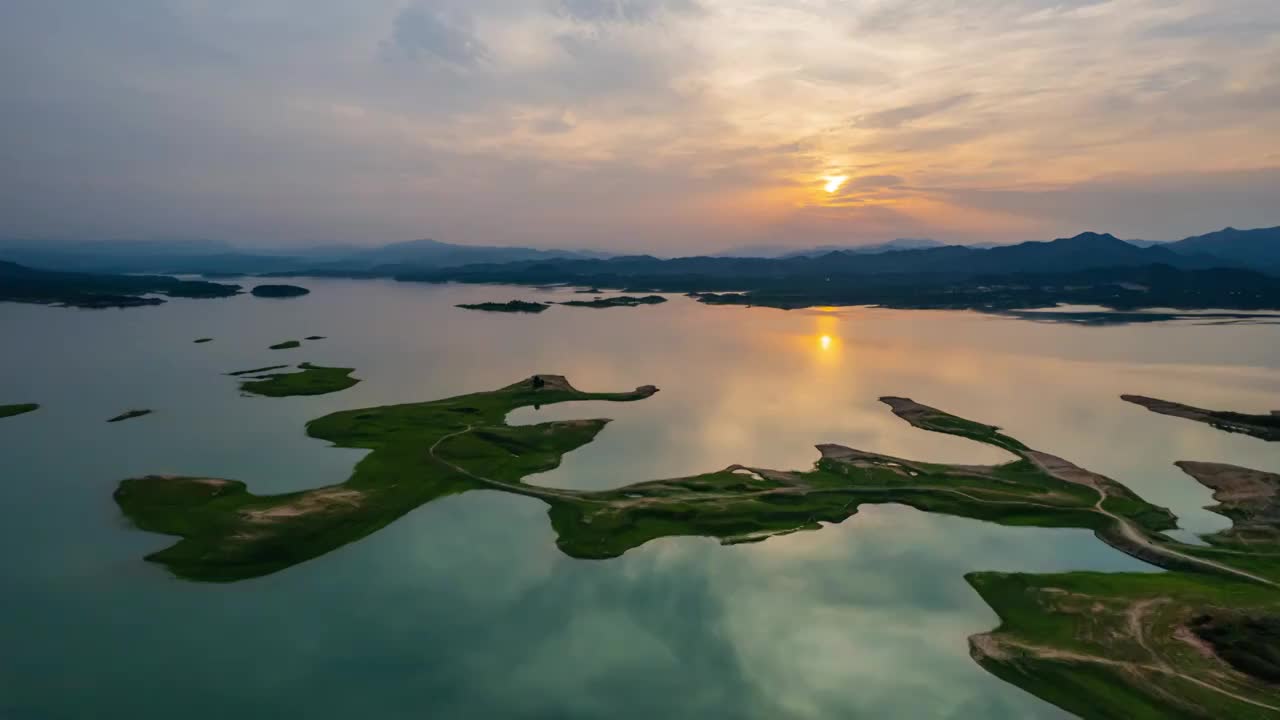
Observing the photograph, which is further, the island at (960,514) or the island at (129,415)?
the island at (129,415)

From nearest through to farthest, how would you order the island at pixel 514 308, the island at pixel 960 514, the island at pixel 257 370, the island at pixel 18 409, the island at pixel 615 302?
1. the island at pixel 960 514
2. the island at pixel 18 409
3. the island at pixel 257 370
4. the island at pixel 514 308
5. the island at pixel 615 302

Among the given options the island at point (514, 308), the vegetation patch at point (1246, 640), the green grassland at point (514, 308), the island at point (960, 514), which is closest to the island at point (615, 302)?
the green grassland at point (514, 308)

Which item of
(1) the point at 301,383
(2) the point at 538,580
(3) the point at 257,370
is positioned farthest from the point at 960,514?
(3) the point at 257,370

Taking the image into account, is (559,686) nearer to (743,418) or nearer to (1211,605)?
(1211,605)

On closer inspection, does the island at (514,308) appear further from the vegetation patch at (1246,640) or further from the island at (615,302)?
the vegetation patch at (1246,640)

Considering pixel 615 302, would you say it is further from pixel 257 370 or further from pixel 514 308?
pixel 257 370

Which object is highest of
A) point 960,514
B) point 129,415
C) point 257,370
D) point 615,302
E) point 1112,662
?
point 615,302

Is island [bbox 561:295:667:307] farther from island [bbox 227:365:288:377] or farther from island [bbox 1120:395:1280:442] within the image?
island [bbox 1120:395:1280:442]
